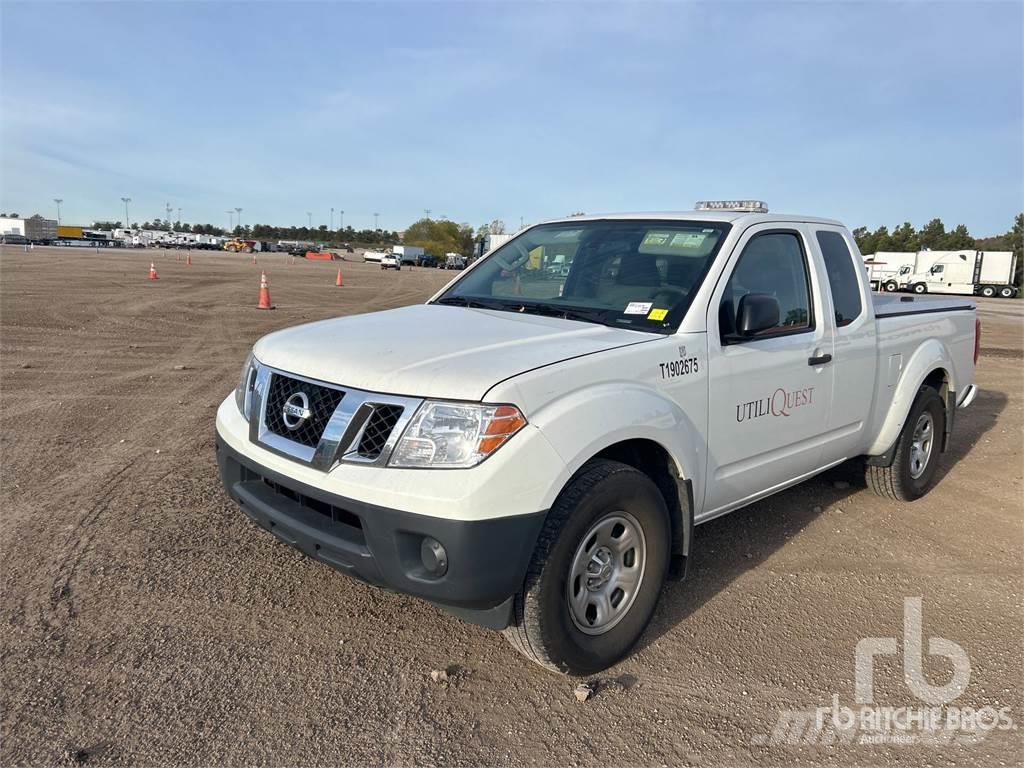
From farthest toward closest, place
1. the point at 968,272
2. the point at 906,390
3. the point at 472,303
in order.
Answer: the point at 968,272, the point at 906,390, the point at 472,303

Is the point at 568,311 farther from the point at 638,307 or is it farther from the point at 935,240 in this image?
the point at 935,240

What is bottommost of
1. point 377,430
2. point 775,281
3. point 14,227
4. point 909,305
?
point 377,430

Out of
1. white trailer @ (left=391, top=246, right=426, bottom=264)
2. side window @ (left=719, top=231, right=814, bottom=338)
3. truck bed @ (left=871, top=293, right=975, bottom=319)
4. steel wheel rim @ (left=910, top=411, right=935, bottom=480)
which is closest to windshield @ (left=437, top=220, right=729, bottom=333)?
side window @ (left=719, top=231, right=814, bottom=338)

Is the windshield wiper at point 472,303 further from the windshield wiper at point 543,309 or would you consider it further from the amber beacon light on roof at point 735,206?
the amber beacon light on roof at point 735,206

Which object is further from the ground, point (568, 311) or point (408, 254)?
point (408, 254)

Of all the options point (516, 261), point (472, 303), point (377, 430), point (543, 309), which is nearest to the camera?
point (377, 430)

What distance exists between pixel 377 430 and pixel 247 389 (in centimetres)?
105

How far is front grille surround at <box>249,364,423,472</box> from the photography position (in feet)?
8.58

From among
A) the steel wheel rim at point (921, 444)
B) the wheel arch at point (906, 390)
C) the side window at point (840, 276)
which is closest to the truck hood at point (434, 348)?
the side window at point (840, 276)

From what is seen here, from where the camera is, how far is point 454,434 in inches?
100

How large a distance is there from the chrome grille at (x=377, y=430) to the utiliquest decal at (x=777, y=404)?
1.74 meters

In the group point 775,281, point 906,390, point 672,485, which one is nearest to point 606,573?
point 672,485

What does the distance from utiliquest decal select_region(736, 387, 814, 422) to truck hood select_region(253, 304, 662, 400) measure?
0.68 metres

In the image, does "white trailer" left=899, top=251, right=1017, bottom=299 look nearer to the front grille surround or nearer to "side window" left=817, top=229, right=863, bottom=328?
"side window" left=817, top=229, right=863, bottom=328
